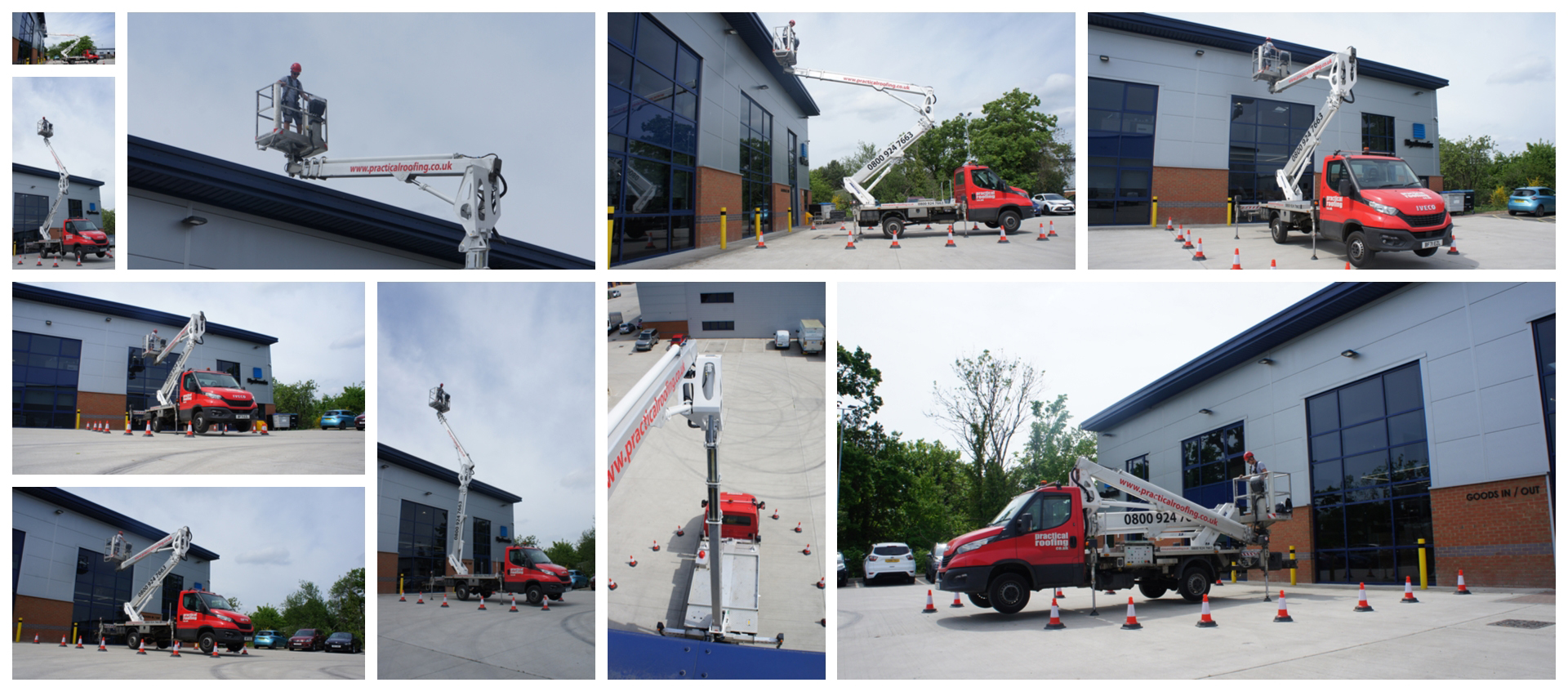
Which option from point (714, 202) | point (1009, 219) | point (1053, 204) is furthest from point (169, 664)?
point (1053, 204)

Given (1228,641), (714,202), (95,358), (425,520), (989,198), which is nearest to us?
(1228,641)

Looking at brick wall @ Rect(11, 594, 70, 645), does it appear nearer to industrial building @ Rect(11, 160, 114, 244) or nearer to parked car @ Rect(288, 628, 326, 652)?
parked car @ Rect(288, 628, 326, 652)

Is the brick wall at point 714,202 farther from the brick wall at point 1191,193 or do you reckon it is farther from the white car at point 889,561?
the brick wall at point 1191,193

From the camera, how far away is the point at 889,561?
46.3ft

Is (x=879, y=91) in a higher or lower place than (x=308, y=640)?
higher

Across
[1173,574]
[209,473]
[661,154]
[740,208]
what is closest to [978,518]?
[1173,574]

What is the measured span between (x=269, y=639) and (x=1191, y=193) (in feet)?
60.3

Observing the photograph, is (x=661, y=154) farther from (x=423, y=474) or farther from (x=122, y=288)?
(x=122, y=288)

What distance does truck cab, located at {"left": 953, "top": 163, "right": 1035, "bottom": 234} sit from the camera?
1504 centimetres

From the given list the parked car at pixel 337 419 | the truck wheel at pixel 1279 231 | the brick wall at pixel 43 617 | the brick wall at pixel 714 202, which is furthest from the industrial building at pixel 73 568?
Answer: the truck wheel at pixel 1279 231

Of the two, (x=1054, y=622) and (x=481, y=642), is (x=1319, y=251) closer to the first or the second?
(x=1054, y=622)

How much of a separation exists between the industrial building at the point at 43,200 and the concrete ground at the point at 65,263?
23 centimetres

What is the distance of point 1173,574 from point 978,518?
648cm

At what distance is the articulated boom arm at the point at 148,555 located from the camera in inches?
374
